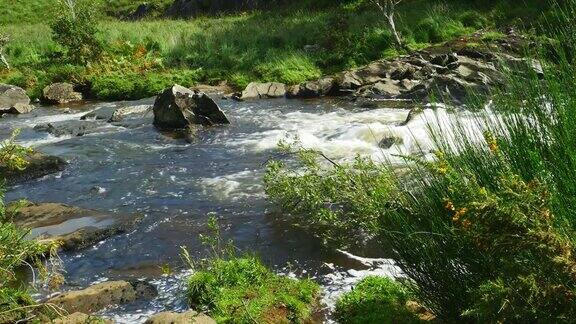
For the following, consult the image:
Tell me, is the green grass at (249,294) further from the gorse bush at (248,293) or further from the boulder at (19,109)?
the boulder at (19,109)

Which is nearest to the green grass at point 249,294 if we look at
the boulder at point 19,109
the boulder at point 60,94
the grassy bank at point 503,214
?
the grassy bank at point 503,214

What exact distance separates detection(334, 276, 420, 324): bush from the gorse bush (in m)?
0.46

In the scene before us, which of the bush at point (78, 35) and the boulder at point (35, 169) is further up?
the bush at point (78, 35)

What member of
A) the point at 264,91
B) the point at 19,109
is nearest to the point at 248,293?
the point at 264,91

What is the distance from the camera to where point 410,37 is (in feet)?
82.7

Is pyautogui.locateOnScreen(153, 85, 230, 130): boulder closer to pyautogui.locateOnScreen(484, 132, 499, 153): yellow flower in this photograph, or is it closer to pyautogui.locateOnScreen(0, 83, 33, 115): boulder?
pyautogui.locateOnScreen(0, 83, 33, 115): boulder

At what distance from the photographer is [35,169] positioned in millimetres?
13406

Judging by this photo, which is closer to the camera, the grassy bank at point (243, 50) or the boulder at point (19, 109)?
Result: the boulder at point (19, 109)

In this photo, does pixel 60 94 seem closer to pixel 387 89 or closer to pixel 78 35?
pixel 78 35

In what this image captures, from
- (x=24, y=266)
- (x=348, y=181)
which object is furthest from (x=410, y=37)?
(x=24, y=266)

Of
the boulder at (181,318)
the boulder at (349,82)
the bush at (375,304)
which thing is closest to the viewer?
the boulder at (181,318)

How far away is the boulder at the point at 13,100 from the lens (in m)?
21.1

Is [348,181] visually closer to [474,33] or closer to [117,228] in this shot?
[117,228]

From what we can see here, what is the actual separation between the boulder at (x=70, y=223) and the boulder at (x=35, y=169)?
2.54m
